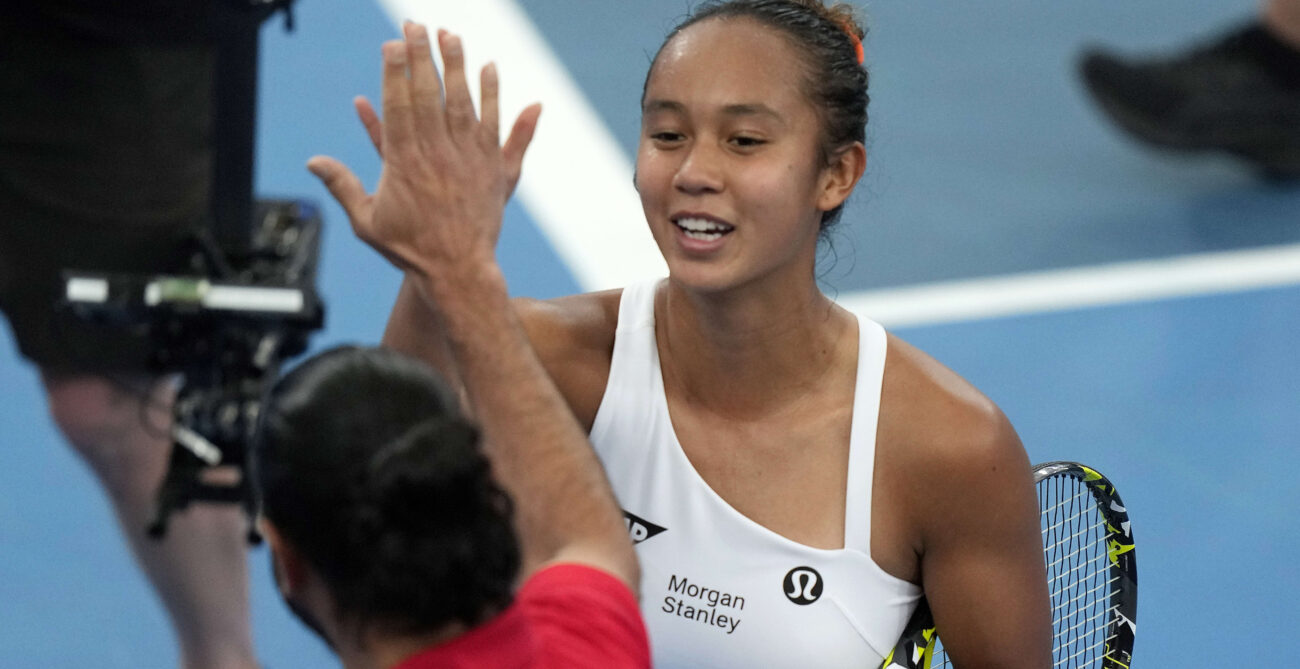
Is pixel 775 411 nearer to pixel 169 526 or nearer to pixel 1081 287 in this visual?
pixel 169 526

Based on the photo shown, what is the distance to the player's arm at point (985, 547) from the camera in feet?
7.20

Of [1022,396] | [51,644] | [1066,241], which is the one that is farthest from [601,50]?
[51,644]

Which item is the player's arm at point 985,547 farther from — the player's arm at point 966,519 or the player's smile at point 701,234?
the player's smile at point 701,234

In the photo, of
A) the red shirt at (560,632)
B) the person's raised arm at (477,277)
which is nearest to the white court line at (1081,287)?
the person's raised arm at (477,277)

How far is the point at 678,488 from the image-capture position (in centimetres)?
229

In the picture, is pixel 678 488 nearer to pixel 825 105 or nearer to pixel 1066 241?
pixel 825 105

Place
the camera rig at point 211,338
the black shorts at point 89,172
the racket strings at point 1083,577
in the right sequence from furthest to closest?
the black shorts at point 89,172 → the camera rig at point 211,338 → the racket strings at point 1083,577

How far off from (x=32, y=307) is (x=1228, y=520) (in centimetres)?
313

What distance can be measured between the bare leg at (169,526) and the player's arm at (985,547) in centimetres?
183

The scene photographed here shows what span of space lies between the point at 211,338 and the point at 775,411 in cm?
141

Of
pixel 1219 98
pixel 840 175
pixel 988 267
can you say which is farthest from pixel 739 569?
pixel 1219 98

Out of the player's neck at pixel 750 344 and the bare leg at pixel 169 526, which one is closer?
the player's neck at pixel 750 344

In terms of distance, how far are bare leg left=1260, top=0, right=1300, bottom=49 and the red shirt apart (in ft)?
16.4

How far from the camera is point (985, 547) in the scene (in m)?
2.21
